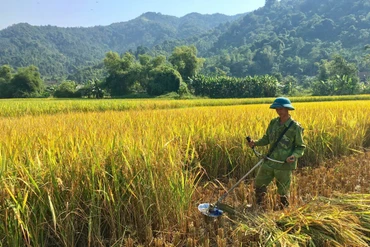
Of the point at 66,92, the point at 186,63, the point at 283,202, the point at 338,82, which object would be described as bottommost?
the point at 283,202

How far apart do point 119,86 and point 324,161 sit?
5188 centimetres

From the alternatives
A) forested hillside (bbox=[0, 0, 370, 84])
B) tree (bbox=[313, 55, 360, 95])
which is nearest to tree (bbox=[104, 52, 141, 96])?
forested hillside (bbox=[0, 0, 370, 84])

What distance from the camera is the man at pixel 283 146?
9.96 feet

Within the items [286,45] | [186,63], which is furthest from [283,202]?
[286,45]

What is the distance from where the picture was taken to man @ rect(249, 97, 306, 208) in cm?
304

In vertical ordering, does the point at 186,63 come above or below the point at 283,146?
above

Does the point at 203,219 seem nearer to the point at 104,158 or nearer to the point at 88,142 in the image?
the point at 104,158

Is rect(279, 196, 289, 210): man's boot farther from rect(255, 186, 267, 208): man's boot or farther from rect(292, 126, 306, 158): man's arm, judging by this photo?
rect(292, 126, 306, 158): man's arm

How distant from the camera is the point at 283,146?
315 cm

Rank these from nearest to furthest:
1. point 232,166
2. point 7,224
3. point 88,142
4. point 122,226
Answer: point 7,224 → point 122,226 → point 88,142 → point 232,166

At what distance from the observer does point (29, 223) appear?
2.16 meters

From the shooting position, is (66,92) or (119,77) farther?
(119,77)

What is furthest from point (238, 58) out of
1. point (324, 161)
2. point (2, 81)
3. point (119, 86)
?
point (324, 161)

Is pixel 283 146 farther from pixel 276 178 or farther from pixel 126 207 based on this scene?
pixel 126 207
